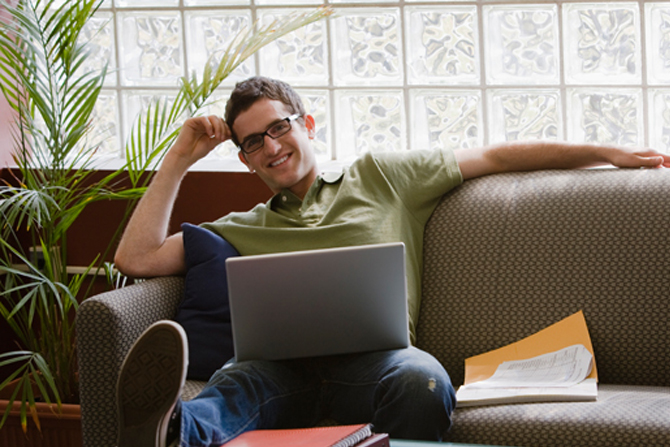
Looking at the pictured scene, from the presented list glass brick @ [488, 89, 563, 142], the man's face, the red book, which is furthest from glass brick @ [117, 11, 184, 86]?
the red book

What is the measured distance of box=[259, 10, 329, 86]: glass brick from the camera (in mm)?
2650

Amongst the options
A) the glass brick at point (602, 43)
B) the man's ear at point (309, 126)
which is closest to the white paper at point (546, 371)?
the man's ear at point (309, 126)

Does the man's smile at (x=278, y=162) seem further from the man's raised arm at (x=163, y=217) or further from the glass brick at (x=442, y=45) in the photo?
the glass brick at (x=442, y=45)

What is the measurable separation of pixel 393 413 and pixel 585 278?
0.67 meters

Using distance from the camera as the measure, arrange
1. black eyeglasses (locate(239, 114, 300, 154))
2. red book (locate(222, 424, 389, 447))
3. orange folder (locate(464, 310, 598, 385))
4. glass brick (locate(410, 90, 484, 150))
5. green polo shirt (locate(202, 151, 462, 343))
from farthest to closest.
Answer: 1. glass brick (locate(410, 90, 484, 150))
2. black eyeglasses (locate(239, 114, 300, 154))
3. green polo shirt (locate(202, 151, 462, 343))
4. orange folder (locate(464, 310, 598, 385))
5. red book (locate(222, 424, 389, 447))

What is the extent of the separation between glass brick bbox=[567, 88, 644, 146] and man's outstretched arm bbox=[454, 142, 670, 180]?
553mm

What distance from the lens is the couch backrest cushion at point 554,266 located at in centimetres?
170

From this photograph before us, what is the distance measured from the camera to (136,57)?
2.85m

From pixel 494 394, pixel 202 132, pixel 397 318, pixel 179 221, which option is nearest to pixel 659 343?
pixel 494 394

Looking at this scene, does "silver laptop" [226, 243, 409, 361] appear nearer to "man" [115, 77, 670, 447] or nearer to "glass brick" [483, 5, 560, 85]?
"man" [115, 77, 670, 447]

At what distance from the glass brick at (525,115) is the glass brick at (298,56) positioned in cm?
64

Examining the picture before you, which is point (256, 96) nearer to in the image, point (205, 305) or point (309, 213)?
→ point (309, 213)

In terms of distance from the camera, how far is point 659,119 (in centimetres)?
235

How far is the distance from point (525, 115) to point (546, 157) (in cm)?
60
